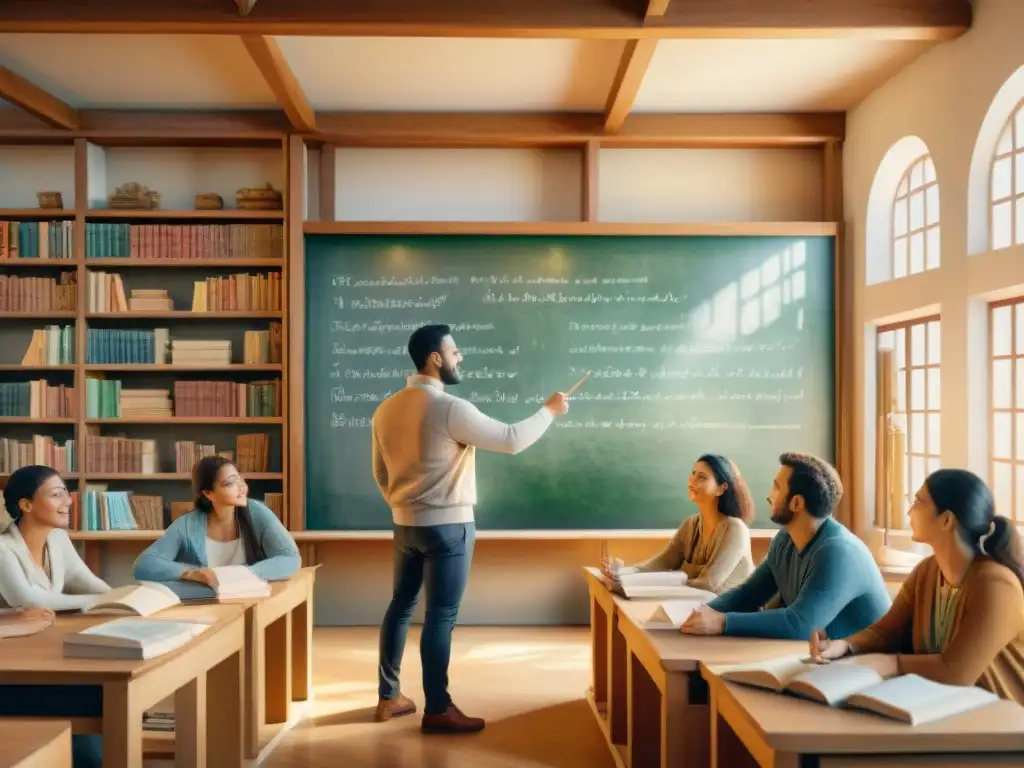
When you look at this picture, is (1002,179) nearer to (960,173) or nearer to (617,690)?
(960,173)

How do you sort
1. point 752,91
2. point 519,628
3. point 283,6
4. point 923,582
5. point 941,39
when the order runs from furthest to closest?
1. point 519,628
2. point 752,91
3. point 941,39
4. point 283,6
5. point 923,582

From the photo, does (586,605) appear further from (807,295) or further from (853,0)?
(853,0)

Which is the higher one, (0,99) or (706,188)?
(0,99)

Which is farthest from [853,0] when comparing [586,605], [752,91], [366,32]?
[586,605]

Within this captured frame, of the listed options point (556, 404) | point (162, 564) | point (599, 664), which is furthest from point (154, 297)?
point (599, 664)

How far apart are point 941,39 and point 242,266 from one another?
3937mm

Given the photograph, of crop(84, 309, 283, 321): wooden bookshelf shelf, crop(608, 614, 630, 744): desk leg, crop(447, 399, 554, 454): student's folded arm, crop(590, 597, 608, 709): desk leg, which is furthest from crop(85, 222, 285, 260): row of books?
crop(608, 614, 630, 744): desk leg

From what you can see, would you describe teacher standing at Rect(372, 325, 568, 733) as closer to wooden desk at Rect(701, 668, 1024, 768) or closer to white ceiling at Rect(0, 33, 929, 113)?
white ceiling at Rect(0, 33, 929, 113)

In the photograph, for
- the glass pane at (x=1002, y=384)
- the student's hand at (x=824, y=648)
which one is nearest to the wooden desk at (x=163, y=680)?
the student's hand at (x=824, y=648)

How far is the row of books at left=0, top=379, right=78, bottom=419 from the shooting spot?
6.01m

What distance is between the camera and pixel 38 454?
5.99m

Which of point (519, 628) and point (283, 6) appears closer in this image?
point (283, 6)

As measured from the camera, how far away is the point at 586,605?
6262 mm

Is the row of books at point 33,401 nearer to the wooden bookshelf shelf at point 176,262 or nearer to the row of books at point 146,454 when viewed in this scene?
the row of books at point 146,454
